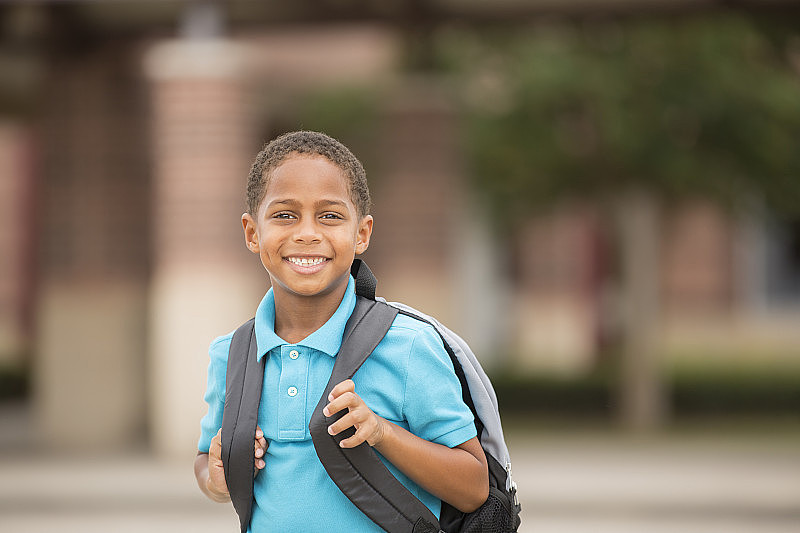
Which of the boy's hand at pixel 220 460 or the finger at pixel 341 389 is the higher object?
the finger at pixel 341 389

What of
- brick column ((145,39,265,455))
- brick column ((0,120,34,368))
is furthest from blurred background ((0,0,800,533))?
brick column ((0,120,34,368))

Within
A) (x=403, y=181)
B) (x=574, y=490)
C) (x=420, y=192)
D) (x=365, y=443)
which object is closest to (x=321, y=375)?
(x=365, y=443)

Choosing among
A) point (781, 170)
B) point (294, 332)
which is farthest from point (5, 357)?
point (294, 332)

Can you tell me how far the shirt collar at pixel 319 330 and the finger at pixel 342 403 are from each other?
0.58 feet

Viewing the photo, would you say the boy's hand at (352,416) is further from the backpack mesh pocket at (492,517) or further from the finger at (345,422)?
the backpack mesh pocket at (492,517)

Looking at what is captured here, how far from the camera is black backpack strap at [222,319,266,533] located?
2.23 metres

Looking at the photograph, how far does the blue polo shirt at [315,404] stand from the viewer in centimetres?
221

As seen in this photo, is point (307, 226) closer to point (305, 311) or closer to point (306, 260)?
point (306, 260)

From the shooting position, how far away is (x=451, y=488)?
221 cm

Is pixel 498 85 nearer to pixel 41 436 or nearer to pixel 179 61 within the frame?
pixel 179 61

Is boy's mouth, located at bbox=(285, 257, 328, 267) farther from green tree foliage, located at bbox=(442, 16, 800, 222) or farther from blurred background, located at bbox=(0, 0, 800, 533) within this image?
green tree foliage, located at bbox=(442, 16, 800, 222)

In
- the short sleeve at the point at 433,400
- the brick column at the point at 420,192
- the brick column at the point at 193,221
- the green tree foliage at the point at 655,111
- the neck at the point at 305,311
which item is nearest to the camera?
the short sleeve at the point at 433,400

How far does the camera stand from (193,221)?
1138 cm

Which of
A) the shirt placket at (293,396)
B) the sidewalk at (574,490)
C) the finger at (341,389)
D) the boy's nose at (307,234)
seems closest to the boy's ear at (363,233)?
the boy's nose at (307,234)
